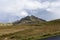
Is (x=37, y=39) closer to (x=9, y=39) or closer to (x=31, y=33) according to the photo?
(x=9, y=39)

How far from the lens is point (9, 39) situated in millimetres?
99125

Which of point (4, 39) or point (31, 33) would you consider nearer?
point (4, 39)

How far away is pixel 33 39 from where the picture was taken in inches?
3971

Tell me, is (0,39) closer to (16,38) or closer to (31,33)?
(16,38)

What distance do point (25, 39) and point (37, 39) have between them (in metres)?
5.91

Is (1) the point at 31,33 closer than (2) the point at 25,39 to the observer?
No

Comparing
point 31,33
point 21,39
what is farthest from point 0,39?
point 31,33

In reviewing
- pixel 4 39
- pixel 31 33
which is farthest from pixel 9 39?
pixel 31 33

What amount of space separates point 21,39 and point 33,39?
6.59m

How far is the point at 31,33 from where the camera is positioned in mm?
122375

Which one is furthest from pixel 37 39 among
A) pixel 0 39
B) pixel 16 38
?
pixel 0 39

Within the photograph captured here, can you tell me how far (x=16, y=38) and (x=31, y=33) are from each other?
73.3ft

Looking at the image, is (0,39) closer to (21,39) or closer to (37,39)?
(21,39)

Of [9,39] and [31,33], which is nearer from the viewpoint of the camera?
[9,39]
